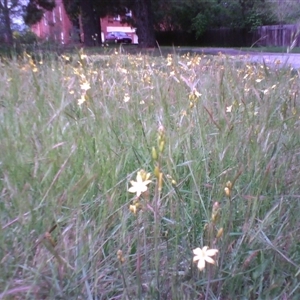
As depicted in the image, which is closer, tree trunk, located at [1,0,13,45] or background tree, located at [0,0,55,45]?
tree trunk, located at [1,0,13,45]

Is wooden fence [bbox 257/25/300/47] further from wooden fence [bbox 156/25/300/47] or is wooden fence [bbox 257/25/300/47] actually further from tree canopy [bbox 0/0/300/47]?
wooden fence [bbox 156/25/300/47]

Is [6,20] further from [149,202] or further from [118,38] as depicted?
[118,38]

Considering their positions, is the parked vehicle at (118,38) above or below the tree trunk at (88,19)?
below

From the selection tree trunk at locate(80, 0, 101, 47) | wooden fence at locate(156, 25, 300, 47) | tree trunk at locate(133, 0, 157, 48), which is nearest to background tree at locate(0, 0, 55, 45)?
tree trunk at locate(133, 0, 157, 48)

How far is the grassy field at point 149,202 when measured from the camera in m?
1.21

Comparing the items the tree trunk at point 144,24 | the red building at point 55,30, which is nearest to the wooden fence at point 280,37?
the red building at point 55,30

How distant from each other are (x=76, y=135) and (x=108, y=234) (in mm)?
581

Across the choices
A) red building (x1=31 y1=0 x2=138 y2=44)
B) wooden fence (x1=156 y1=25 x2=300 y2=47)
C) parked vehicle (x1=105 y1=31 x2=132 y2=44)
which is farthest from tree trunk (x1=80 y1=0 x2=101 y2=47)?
parked vehicle (x1=105 y1=31 x2=132 y2=44)

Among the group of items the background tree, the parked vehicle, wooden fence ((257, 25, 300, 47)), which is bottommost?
the parked vehicle

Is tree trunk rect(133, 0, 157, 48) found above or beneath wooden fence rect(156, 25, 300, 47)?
above

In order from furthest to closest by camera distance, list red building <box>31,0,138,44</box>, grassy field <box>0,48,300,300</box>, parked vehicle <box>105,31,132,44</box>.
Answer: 1. parked vehicle <box>105,31,132,44</box>
2. red building <box>31,0,138,44</box>
3. grassy field <box>0,48,300,300</box>

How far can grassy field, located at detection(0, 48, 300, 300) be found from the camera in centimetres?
121

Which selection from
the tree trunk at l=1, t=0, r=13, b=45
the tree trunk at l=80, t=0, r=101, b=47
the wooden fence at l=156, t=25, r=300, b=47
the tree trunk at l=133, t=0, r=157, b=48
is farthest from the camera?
the wooden fence at l=156, t=25, r=300, b=47

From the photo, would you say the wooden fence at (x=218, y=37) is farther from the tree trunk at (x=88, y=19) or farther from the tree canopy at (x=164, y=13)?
the tree trunk at (x=88, y=19)
